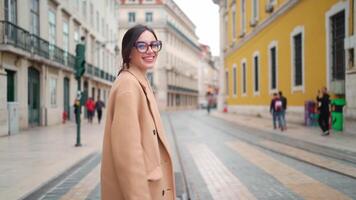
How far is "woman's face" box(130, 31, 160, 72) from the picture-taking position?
2482mm

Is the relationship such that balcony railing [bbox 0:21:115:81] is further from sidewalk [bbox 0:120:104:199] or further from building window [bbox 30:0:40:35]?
sidewalk [bbox 0:120:104:199]

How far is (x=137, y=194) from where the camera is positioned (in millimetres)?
2182

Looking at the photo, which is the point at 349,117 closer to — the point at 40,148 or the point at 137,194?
the point at 40,148

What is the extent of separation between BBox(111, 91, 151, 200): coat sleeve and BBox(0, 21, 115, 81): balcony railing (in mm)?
17421

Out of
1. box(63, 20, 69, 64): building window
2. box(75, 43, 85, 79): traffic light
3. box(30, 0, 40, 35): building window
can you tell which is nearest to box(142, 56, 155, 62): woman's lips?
box(75, 43, 85, 79): traffic light

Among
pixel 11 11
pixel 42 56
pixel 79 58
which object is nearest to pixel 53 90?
pixel 42 56

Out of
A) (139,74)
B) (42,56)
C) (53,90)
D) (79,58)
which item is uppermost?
(42,56)

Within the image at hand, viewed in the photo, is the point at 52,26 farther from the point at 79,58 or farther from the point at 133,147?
the point at 133,147

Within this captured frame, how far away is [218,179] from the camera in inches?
294

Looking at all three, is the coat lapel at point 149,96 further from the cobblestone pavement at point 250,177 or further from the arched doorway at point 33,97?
the arched doorway at point 33,97

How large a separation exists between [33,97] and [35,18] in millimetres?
4269

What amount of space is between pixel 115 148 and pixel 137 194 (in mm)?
267

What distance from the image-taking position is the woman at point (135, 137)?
222cm

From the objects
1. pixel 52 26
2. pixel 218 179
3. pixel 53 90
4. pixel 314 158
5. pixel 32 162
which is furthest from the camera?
pixel 53 90
